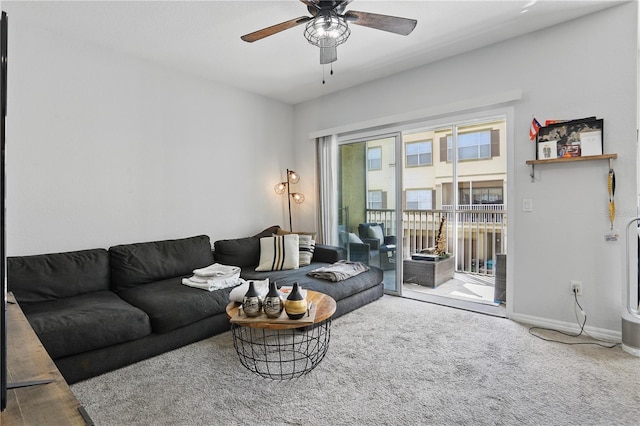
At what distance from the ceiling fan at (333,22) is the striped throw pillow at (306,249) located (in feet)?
7.42

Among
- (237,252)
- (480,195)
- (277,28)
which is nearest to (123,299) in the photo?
(237,252)

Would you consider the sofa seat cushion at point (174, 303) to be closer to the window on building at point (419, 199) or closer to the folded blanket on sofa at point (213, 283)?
the folded blanket on sofa at point (213, 283)

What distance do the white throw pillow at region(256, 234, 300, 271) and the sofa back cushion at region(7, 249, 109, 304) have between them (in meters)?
1.47

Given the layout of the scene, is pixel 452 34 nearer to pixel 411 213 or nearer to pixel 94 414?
pixel 411 213

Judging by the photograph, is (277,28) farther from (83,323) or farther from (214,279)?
(83,323)

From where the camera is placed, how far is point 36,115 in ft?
9.12

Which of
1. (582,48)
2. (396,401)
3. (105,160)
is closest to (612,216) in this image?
(582,48)

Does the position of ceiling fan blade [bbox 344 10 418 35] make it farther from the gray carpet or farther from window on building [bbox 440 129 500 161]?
window on building [bbox 440 129 500 161]

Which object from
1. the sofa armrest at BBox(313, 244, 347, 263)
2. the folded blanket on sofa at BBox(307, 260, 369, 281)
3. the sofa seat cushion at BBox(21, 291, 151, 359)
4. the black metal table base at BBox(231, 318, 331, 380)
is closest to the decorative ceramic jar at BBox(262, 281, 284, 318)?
the black metal table base at BBox(231, 318, 331, 380)

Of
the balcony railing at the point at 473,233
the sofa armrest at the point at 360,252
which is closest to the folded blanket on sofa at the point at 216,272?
the sofa armrest at the point at 360,252

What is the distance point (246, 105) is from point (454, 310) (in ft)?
11.5

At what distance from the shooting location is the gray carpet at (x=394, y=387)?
5.75ft

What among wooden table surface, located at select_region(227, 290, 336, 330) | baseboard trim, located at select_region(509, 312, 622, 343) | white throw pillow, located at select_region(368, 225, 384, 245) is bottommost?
baseboard trim, located at select_region(509, 312, 622, 343)

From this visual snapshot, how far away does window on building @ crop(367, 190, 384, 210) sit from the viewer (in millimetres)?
4203
